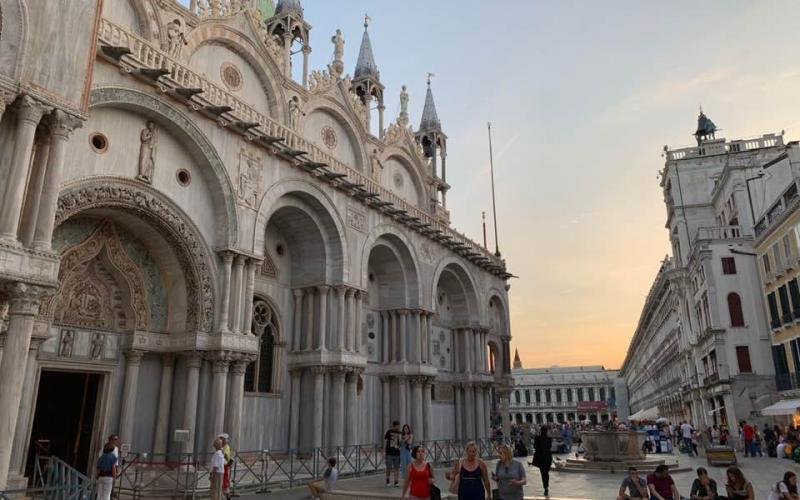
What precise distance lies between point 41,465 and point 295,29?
1918 centimetres

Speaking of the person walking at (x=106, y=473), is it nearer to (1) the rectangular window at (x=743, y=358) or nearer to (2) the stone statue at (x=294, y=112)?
(2) the stone statue at (x=294, y=112)

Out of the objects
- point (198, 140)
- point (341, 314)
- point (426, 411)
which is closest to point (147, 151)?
point (198, 140)

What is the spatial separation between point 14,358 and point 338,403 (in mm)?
12580

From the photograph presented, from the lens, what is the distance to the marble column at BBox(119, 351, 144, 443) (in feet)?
50.5

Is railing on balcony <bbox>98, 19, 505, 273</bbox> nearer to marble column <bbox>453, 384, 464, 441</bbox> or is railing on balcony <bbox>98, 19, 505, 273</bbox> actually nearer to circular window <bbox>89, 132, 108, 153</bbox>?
circular window <bbox>89, 132, 108, 153</bbox>

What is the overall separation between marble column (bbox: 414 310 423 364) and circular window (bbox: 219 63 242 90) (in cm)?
1283

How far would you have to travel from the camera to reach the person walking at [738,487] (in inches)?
334

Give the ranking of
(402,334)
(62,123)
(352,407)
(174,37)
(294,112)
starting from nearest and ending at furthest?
(62,123) < (174,37) < (352,407) < (294,112) < (402,334)

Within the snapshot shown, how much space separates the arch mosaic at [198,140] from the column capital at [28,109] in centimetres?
306

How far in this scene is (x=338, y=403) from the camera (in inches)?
843

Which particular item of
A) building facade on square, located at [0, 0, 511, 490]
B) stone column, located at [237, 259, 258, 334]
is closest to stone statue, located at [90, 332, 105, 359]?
building facade on square, located at [0, 0, 511, 490]

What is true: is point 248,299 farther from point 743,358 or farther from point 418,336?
point 743,358

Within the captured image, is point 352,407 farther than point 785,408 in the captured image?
No

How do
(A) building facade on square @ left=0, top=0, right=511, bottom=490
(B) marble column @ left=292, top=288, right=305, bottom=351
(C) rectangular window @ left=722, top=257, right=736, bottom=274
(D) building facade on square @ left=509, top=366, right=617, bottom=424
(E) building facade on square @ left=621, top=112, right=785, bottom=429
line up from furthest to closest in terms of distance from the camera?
(D) building facade on square @ left=509, top=366, right=617, bottom=424, (C) rectangular window @ left=722, top=257, right=736, bottom=274, (E) building facade on square @ left=621, top=112, right=785, bottom=429, (B) marble column @ left=292, top=288, right=305, bottom=351, (A) building facade on square @ left=0, top=0, right=511, bottom=490
